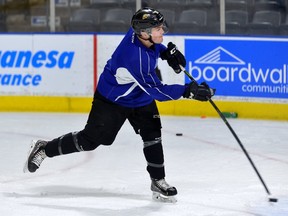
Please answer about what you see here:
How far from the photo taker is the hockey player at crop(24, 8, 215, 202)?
528 cm

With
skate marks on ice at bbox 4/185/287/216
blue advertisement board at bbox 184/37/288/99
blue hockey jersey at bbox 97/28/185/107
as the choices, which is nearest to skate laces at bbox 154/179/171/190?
skate marks on ice at bbox 4/185/287/216

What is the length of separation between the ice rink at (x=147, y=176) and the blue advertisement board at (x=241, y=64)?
0.36 metres

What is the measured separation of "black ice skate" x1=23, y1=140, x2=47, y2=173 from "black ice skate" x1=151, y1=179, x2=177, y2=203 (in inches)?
31.3

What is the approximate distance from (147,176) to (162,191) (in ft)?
2.67

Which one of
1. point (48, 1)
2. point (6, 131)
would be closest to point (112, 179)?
point (6, 131)

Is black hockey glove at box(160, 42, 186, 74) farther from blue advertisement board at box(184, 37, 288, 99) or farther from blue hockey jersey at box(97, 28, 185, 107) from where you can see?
blue advertisement board at box(184, 37, 288, 99)

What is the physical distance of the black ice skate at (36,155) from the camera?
5.89 meters

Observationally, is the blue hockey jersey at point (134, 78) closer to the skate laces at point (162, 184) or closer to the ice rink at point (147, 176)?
the skate laces at point (162, 184)

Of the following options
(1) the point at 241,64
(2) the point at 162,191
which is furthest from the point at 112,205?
(1) the point at 241,64

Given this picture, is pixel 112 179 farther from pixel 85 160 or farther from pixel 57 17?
pixel 57 17

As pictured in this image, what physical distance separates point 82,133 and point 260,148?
7.70 ft

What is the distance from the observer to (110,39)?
9.54 meters

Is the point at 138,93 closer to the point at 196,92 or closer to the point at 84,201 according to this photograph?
the point at 196,92

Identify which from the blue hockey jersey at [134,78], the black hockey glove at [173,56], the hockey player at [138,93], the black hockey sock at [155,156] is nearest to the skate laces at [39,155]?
the hockey player at [138,93]
